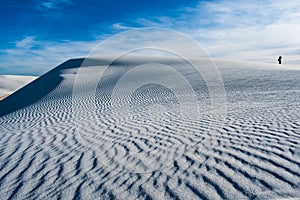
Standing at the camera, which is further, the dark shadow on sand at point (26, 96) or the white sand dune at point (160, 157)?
the dark shadow on sand at point (26, 96)

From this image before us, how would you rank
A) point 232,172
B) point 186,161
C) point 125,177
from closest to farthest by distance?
point 232,172 → point 125,177 → point 186,161

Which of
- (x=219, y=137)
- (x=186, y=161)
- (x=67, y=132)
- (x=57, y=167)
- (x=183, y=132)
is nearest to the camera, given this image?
(x=186, y=161)

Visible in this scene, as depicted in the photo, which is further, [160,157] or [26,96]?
[26,96]

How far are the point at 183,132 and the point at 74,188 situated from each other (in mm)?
3172

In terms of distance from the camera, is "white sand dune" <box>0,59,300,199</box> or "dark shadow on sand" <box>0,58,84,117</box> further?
"dark shadow on sand" <box>0,58,84,117</box>

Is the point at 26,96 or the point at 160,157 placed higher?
the point at 26,96

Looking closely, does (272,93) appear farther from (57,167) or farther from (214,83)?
(57,167)

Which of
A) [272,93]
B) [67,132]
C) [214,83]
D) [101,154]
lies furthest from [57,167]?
[214,83]

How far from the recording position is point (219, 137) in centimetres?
543

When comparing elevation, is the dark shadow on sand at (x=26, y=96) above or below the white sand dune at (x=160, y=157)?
above

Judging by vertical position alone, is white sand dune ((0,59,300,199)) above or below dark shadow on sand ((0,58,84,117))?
below

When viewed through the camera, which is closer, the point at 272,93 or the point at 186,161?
the point at 186,161

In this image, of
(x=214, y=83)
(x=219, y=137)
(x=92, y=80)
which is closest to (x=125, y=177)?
(x=219, y=137)

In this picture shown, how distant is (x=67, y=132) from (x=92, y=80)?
15333 millimetres
